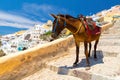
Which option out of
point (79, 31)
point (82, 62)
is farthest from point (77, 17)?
point (82, 62)

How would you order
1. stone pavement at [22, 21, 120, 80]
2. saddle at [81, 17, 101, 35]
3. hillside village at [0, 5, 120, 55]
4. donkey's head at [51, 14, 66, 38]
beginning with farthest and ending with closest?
hillside village at [0, 5, 120, 55]
saddle at [81, 17, 101, 35]
donkey's head at [51, 14, 66, 38]
stone pavement at [22, 21, 120, 80]

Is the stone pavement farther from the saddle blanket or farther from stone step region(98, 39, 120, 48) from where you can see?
the saddle blanket

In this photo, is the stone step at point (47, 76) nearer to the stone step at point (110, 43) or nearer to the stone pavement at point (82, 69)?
the stone pavement at point (82, 69)

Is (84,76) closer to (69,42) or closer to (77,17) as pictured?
(77,17)

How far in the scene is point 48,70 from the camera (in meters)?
6.26

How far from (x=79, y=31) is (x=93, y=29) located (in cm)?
62

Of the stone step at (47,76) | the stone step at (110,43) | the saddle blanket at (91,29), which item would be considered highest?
the saddle blanket at (91,29)

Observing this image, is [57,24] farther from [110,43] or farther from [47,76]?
[110,43]

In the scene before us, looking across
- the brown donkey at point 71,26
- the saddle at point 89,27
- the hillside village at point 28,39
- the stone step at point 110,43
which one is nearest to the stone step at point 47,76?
the brown donkey at point 71,26

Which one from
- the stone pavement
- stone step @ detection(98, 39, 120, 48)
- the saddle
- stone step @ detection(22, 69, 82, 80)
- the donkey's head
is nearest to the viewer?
the stone pavement

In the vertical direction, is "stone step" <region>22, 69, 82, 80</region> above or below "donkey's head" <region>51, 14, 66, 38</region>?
below

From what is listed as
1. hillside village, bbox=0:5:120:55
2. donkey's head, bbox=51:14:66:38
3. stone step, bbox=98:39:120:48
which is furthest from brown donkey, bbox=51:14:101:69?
hillside village, bbox=0:5:120:55

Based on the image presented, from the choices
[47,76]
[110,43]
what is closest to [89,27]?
[47,76]

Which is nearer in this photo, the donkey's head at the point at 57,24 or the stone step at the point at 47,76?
the donkey's head at the point at 57,24
